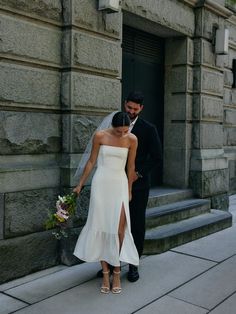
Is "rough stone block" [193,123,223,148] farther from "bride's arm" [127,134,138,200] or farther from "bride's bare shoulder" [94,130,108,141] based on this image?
"bride's bare shoulder" [94,130,108,141]

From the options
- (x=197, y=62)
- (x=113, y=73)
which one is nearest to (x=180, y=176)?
(x=197, y=62)

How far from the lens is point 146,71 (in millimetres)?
7996

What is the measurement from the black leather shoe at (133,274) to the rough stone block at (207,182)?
339 cm

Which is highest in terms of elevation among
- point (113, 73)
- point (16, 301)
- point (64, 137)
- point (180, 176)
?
point (113, 73)

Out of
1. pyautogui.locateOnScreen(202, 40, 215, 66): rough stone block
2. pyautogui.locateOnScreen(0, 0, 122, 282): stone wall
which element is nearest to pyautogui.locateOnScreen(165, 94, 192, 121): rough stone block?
pyautogui.locateOnScreen(202, 40, 215, 66): rough stone block

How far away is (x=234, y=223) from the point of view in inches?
318

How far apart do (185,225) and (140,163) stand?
229cm

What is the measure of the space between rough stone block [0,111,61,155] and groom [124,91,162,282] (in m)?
1.04

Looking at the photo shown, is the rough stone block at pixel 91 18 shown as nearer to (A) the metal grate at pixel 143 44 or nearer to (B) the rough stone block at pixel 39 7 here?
(B) the rough stone block at pixel 39 7

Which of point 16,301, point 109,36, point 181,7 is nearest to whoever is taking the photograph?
point 16,301

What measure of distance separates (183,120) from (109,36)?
8.65ft

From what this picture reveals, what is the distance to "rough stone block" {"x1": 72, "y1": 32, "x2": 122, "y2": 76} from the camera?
5477mm

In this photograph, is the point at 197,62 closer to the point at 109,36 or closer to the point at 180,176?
the point at 180,176

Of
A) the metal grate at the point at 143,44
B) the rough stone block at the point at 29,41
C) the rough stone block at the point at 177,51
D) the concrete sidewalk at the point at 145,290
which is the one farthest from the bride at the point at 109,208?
the rough stone block at the point at 177,51
